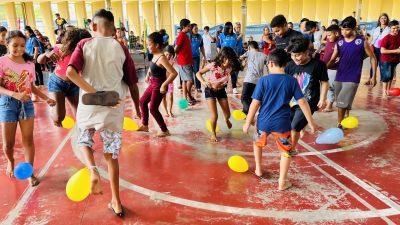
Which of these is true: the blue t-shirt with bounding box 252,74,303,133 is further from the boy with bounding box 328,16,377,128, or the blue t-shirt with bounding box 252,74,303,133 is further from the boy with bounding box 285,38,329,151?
the boy with bounding box 328,16,377,128

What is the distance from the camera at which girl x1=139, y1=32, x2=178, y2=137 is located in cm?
517

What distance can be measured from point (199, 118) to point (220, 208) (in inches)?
144

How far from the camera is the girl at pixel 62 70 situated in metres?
4.23

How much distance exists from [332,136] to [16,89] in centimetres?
430

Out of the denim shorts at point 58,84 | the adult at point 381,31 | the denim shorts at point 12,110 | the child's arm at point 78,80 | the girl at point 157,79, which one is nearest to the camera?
the child's arm at point 78,80

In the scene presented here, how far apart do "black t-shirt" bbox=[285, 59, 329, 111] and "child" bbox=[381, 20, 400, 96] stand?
14.7 feet

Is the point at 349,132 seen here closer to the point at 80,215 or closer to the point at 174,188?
the point at 174,188

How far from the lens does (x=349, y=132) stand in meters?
5.92

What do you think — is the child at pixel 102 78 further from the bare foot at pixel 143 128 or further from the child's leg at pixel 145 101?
the bare foot at pixel 143 128

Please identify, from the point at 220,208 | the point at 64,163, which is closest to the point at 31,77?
the point at 64,163

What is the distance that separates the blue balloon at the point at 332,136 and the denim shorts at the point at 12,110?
411cm

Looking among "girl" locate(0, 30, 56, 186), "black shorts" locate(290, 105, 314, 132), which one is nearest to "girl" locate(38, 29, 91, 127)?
"girl" locate(0, 30, 56, 186)

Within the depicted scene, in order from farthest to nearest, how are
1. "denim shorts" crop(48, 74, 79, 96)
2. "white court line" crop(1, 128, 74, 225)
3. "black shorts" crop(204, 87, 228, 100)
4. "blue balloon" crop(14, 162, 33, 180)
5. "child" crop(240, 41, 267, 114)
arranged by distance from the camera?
"child" crop(240, 41, 267, 114) → "black shorts" crop(204, 87, 228, 100) → "denim shorts" crop(48, 74, 79, 96) → "blue balloon" crop(14, 162, 33, 180) → "white court line" crop(1, 128, 74, 225)

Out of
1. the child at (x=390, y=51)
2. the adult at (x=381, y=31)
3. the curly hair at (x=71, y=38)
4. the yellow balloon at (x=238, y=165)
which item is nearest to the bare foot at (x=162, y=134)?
the yellow balloon at (x=238, y=165)
